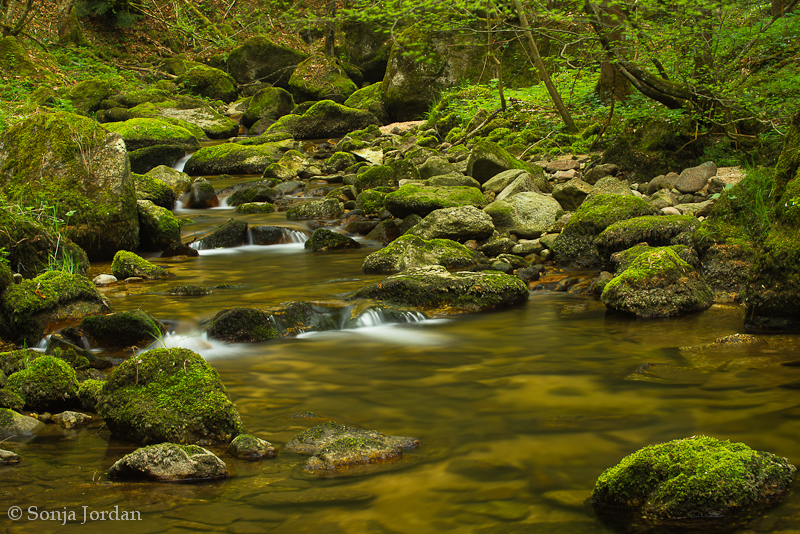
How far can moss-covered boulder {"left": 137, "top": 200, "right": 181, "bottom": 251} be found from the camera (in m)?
9.99

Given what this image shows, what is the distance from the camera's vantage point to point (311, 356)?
17.6 feet

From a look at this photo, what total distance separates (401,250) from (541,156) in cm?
673

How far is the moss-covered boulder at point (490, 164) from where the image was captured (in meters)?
11.9

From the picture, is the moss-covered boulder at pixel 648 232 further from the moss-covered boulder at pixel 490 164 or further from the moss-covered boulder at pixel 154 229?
the moss-covered boulder at pixel 154 229

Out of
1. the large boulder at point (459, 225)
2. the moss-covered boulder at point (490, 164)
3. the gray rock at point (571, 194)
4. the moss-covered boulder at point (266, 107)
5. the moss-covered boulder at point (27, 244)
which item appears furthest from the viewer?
the moss-covered boulder at point (266, 107)

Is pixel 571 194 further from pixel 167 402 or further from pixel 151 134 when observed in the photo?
pixel 151 134

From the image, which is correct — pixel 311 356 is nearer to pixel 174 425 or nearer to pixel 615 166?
pixel 174 425

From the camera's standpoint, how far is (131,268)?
8.25 metres

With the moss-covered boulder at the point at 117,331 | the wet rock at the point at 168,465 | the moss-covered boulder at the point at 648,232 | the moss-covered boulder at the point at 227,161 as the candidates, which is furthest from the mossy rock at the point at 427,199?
the moss-covered boulder at the point at 227,161

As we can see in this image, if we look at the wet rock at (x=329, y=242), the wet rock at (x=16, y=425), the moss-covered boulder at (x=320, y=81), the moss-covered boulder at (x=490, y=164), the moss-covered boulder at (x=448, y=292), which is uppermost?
the moss-covered boulder at (x=320, y=81)

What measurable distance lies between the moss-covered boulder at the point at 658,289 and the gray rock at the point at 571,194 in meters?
4.10

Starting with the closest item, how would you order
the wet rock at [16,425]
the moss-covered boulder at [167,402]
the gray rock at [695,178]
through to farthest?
the moss-covered boulder at [167,402] → the wet rock at [16,425] → the gray rock at [695,178]

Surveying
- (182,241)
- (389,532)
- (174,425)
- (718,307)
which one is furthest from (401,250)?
(389,532)

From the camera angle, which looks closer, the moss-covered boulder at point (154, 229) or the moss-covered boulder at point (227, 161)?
the moss-covered boulder at point (154, 229)
